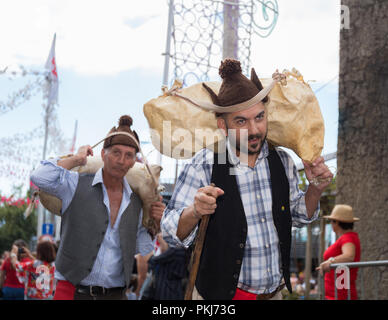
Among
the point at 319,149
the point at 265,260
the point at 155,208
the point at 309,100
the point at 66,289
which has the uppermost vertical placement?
the point at 309,100

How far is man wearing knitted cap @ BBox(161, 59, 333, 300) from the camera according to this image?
2260mm

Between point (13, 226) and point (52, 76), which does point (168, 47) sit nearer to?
point (52, 76)

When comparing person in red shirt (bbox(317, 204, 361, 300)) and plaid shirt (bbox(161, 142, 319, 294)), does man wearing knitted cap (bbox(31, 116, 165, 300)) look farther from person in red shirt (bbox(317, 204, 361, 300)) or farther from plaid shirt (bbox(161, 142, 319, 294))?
person in red shirt (bbox(317, 204, 361, 300))

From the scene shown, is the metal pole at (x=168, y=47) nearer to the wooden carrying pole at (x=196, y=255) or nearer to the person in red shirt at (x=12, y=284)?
the person in red shirt at (x=12, y=284)

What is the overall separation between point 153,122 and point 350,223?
10.0 ft

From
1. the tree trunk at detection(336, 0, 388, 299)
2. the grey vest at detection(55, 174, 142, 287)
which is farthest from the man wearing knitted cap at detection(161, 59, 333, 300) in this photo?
the tree trunk at detection(336, 0, 388, 299)

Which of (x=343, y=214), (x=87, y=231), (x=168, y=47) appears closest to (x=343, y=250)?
(x=343, y=214)

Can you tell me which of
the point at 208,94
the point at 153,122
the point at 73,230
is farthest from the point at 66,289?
the point at 208,94

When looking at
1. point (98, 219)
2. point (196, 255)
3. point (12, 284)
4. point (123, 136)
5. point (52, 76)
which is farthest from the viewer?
point (52, 76)

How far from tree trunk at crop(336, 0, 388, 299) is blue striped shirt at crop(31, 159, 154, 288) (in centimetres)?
236

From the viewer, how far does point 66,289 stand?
3.35 metres

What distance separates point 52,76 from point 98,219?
42.9 feet

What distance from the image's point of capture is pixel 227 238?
227cm
